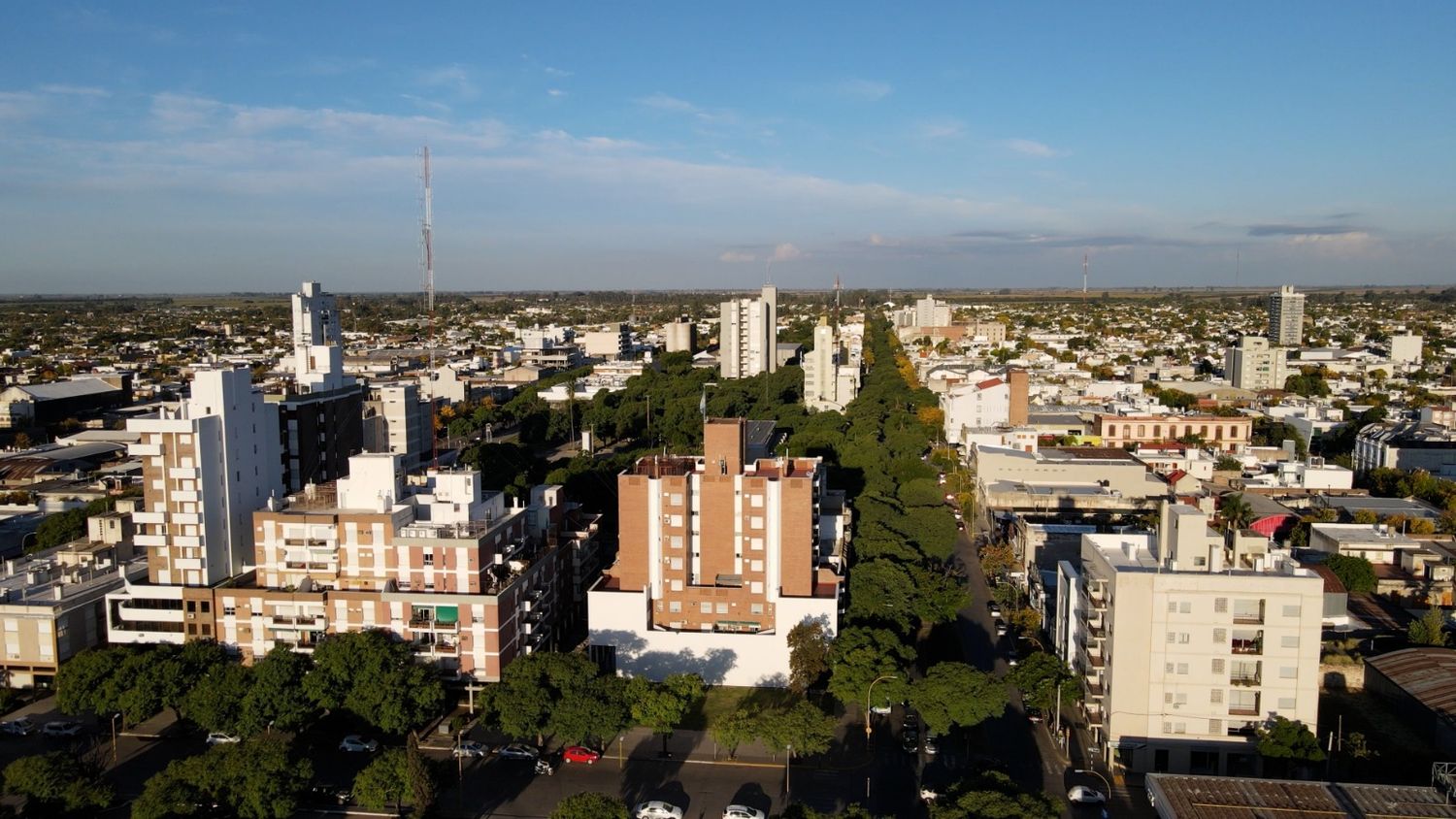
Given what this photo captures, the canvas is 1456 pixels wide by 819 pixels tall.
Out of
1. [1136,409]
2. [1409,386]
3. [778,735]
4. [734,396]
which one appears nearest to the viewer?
[778,735]

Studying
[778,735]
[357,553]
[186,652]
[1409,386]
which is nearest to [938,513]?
[778,735]

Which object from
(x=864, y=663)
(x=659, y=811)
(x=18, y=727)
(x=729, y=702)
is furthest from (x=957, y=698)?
(x=18, y=727)

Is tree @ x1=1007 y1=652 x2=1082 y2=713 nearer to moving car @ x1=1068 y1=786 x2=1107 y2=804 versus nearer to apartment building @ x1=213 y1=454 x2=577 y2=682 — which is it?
moving car @ x1=1068 y1=786 x2=1107 y2=804

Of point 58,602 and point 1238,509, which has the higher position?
point 1238,509

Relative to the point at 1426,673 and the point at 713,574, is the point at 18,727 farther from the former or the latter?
the point at 1426,673

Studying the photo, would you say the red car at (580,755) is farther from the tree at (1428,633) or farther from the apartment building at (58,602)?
the tree at (1428,633)

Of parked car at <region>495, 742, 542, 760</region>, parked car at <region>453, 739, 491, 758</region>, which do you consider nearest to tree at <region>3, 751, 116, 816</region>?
parked car at <region>453, 739, 491, 758</region>

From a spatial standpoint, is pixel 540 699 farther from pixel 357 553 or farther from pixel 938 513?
pixel 938 513

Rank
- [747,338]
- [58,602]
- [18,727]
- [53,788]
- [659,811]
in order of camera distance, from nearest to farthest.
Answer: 1. [53,788]
2. [659,811]
3. [18,727]
4. [58,602]
5. [747,338]
